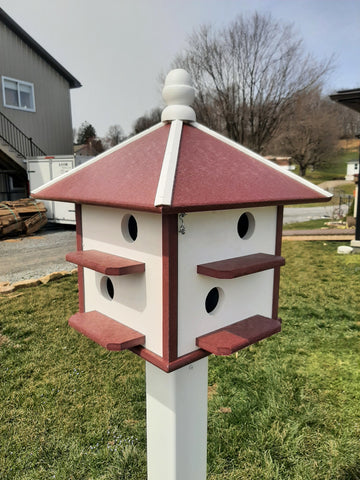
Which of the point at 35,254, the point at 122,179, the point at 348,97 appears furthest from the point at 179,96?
the point at 35,254

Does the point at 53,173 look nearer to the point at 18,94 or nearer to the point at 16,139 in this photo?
the point at 16,139

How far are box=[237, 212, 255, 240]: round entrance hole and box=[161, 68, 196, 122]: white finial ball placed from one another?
0.55 meters

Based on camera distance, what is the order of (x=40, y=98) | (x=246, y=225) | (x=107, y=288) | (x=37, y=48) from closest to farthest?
(x=246, y=225) → (x=107, y=288) → (x=37, y=48) → (x=40, y=98)

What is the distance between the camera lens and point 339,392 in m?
3.17

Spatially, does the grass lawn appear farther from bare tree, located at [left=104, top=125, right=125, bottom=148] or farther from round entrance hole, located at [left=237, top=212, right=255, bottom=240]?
bare tree, located at [left=104, top=125, right=125, bottom=148]

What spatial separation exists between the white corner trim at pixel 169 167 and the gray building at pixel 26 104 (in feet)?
38.8

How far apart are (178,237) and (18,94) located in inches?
563

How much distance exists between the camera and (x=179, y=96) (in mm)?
1675

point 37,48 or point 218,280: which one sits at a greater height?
point 37,48

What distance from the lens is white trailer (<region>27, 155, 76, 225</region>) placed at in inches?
447

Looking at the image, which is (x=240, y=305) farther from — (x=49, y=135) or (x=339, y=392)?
(x=49, y=135)

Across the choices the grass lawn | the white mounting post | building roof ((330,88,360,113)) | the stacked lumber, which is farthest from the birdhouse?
the stacked lumber

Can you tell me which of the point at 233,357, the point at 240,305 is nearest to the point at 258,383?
the point at 233,357

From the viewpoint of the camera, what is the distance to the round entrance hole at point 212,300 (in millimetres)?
1654
